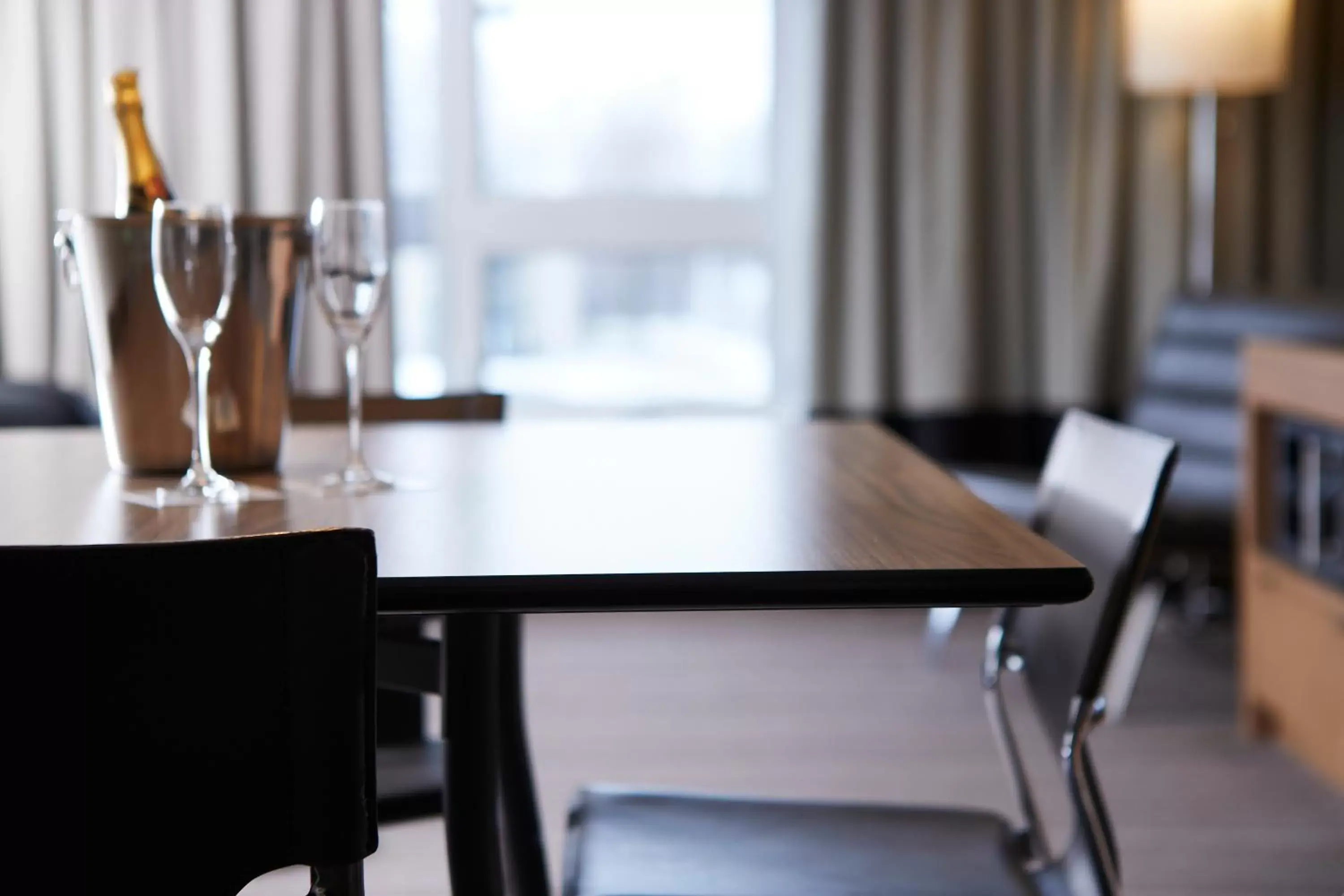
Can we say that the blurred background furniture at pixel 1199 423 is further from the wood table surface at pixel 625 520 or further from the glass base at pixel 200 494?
the glass base at pixel 200 494

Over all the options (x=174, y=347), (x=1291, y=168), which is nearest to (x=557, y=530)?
(x=174, y=347)

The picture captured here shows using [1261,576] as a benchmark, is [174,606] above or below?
above

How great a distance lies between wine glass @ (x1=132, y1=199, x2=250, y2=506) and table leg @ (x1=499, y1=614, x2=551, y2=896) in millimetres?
273

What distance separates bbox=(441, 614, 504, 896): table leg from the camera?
1170 mm

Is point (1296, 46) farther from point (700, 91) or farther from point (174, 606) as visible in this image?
point (174, 606)

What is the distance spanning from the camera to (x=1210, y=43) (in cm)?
347

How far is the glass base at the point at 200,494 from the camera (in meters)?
1.10

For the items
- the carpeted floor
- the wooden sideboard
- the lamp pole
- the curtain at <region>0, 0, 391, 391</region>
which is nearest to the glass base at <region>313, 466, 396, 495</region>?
the carpeted floor

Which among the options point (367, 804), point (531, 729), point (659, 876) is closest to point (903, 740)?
point (531, 729)

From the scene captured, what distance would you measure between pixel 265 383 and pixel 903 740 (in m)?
1.88

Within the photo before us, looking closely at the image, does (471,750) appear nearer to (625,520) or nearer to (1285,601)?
(625,520)

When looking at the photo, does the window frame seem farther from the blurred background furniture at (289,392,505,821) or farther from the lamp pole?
the blurred background furniture at (289,392,505,821)

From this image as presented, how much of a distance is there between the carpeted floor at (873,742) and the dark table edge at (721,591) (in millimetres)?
1147

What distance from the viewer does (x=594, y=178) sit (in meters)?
4.01
